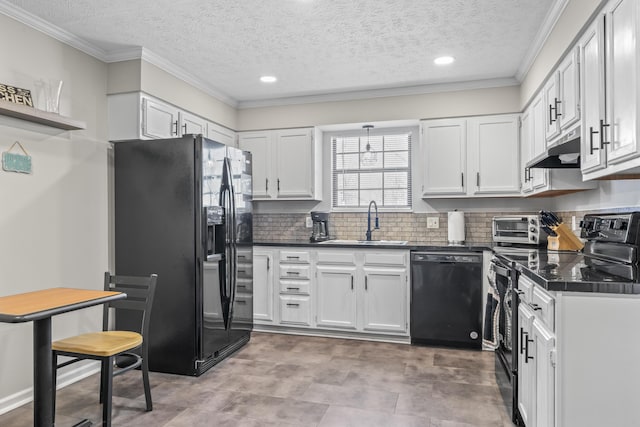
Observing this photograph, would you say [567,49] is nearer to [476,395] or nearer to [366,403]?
[476,395]

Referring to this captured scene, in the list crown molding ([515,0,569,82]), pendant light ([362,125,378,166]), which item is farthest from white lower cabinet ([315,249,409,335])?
crown molding ([515,0,569,82])

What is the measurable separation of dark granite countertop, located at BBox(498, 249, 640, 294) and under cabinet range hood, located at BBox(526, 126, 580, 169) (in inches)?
25.4

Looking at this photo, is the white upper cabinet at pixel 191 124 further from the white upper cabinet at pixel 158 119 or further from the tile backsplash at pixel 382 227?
the tile backsplash at pixel 382 227

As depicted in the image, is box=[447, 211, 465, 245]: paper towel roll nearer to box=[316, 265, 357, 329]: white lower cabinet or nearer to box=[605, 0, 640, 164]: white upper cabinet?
box=[316, 265, 357, 329]: white lower cabinet

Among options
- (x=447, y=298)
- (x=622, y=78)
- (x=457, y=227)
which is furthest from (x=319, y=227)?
(x=622, y=78)

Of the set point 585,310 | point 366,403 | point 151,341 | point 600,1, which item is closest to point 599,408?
point 585,310

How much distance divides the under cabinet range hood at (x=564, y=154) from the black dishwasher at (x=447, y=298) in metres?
1.20

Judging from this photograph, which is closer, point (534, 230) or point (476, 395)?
point (476, 395)

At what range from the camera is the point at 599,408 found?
1.61 meters

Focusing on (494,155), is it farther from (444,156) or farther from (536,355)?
(536,355)

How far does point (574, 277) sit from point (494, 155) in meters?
2.59

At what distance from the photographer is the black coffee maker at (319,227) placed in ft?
15.0

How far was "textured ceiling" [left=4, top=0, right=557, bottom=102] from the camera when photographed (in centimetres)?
273

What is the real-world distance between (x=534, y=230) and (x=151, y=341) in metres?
3.29
